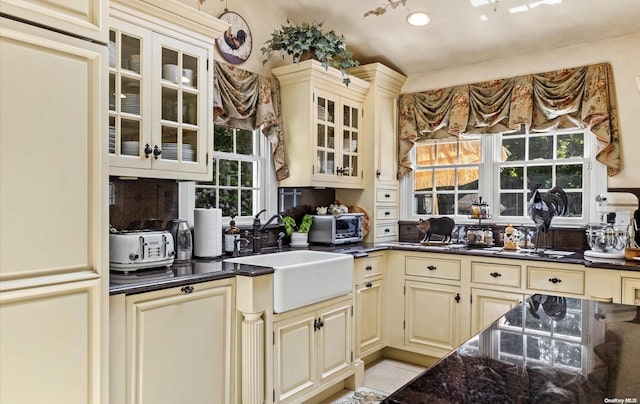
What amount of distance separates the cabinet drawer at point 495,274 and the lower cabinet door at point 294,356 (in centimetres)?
131

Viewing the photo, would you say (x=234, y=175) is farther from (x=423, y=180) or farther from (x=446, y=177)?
(x=446, y=177)

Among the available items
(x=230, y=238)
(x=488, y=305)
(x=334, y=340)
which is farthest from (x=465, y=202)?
(x=230, y=238)

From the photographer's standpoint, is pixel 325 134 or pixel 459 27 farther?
pixel 325 134

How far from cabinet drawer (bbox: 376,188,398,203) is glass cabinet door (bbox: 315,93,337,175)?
0.55 m

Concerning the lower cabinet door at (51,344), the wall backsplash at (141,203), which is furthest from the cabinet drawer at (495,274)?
the lower cabinet door at (51,344)

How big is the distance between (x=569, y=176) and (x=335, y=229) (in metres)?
1.88

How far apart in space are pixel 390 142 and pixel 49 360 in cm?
317

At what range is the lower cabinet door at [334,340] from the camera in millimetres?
2775

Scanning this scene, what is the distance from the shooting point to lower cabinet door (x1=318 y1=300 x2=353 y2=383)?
2775mm

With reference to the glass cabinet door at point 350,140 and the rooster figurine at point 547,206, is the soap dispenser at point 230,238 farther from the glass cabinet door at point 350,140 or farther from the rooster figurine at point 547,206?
the rooster figurine at point 547,206

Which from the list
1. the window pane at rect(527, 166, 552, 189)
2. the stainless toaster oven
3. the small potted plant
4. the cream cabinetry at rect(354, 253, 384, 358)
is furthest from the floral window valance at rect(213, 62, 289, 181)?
the window pane at rect(527, 166, 552, 189)

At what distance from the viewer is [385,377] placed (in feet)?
10.9

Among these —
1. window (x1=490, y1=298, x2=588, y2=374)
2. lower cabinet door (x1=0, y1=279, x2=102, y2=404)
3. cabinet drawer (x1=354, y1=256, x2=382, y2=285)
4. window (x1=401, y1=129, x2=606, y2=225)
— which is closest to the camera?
window (x1=490, y1=298, x2=588, y2=374)

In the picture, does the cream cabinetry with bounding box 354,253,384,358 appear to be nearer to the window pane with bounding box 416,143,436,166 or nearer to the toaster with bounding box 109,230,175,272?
the window pane with bounding box 416,143,436,166
